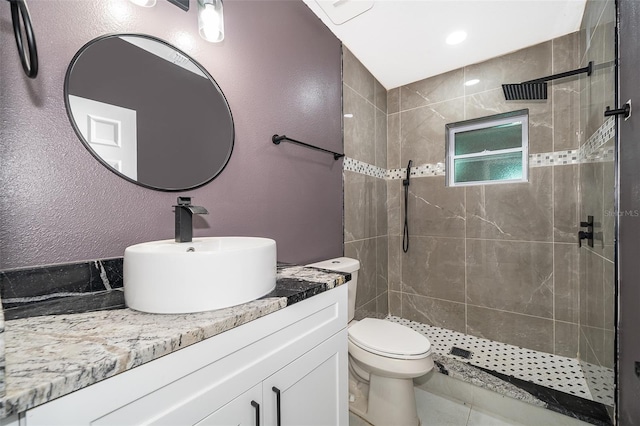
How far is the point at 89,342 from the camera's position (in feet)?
1.65

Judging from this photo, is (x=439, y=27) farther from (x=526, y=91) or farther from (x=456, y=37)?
(x=526, y=91)

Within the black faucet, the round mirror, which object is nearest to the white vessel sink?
the black faucet

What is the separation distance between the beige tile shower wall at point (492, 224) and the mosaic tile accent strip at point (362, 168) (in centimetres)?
23

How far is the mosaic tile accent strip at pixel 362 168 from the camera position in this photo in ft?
6.54

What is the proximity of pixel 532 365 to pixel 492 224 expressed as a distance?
1.02 metres

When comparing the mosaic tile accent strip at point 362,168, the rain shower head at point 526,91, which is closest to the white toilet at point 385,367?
the mosaic tile accent strip at point 362,168

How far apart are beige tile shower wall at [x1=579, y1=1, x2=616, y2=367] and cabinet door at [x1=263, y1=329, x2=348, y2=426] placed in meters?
1.26

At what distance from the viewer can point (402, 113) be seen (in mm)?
2543

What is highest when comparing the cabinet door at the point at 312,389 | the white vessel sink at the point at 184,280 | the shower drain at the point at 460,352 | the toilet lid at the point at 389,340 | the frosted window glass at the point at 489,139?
the frosted window glass at the point at 489,139

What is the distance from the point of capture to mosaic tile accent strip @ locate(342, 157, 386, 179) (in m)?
A: 1.99

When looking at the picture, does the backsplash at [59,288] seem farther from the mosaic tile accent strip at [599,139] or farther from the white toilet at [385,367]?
the mosaic tile accent strip at [599,139]

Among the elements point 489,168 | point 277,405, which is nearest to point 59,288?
point 277,405

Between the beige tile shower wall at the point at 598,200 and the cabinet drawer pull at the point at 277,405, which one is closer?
the cabinet drawer pull at the point at 277,405

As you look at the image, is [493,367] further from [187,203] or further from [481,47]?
[481,47]
